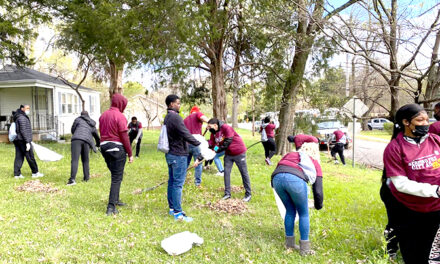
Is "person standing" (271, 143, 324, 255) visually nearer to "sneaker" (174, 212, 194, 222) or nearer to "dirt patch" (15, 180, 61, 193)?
"sneaker" (174, 212, 194, 222)

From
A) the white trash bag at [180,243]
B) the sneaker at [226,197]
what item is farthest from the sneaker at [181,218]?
the sneaker at [226,197]

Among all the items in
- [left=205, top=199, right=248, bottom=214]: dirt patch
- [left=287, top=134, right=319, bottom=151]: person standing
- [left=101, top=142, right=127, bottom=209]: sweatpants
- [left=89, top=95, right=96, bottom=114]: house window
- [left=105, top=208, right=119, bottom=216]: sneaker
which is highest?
[left=89, top=95, right=96, bottom=114]: house window

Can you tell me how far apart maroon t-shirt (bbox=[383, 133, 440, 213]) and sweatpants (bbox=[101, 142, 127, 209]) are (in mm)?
3742

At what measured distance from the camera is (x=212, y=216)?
514 centimetres

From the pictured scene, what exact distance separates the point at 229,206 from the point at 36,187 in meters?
4.09

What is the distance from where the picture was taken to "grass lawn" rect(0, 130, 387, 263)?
12.1 feet

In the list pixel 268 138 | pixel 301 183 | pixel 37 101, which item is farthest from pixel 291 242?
pixel 37 101

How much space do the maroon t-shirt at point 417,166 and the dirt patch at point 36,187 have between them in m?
5.95

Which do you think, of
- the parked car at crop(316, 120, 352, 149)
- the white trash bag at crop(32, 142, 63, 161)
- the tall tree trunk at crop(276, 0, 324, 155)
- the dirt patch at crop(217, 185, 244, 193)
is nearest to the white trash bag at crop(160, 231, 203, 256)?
the dirt patch at crop(217, 185, 244, 193)

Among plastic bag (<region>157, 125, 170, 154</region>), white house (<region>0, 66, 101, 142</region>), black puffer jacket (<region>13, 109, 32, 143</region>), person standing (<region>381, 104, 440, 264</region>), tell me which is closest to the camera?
person standing (<region>381, 104, 440, 264</region>)

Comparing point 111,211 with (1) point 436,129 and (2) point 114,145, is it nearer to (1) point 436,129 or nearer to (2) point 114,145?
(2) point 114,145

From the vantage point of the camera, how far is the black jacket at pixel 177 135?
4.84 m

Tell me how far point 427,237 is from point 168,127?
3466 millimetres

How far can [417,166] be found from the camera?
2.93 metres
